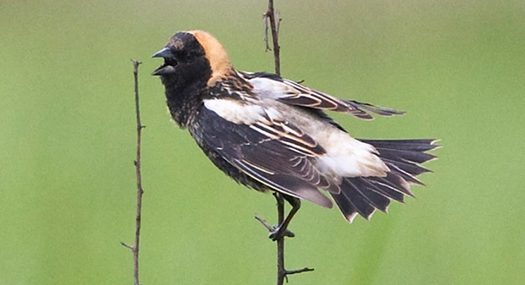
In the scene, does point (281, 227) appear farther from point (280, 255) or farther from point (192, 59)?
point (192, 59)

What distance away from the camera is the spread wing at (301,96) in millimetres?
3508

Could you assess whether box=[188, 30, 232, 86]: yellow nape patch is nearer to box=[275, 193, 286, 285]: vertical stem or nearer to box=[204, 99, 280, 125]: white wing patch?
box=[204, 99, 280, 125]: white wing patch

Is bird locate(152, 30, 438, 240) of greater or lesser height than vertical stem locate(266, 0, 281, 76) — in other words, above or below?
below

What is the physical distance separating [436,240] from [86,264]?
1381 mm

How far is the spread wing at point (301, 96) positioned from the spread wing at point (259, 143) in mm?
56

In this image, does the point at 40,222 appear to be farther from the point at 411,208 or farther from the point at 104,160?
the point at 411,208

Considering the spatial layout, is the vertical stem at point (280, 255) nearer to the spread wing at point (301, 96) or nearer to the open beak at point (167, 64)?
the spread wing at point (301, 96)

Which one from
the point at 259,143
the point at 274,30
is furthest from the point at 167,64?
the point at 274,30

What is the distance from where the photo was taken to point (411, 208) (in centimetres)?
627

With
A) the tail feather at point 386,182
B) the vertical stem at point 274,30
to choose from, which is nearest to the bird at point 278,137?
the tail feather at point 386,182

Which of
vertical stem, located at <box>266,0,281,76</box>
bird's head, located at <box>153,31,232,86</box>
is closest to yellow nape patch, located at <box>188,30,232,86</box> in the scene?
bird's head, located at <box>153,31,232,86</box>

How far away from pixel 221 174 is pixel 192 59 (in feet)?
11.0

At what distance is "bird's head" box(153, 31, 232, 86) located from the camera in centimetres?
353

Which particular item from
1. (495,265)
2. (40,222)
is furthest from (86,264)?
(495,265)
